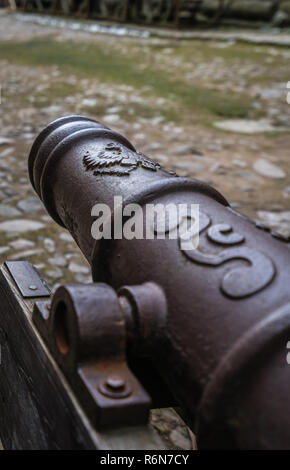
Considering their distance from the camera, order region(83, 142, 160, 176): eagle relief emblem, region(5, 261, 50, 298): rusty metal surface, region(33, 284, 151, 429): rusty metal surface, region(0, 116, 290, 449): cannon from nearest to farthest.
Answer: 1. region(0, 116, 290, 449): cannon
2. region(33, 284, 151, 429): rusty metal surface
3. region(83, 142, 160, 176): eagle relief emblem
4. region(5, 261, 50, 298): rusty metal surface

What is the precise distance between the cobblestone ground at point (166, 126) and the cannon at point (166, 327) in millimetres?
1000

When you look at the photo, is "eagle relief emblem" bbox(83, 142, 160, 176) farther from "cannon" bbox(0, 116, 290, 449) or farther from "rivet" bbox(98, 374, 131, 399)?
"rivet" bbox(98, 374, 131, 399)

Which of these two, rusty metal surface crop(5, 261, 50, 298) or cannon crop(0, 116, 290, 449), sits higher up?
cannon crop(0, 116, 290, 449)

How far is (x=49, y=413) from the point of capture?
138 cm

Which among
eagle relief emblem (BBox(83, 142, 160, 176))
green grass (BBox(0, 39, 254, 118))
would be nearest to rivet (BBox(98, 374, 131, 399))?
eagle relief emblem (BBox(83, 142, 160, 176))

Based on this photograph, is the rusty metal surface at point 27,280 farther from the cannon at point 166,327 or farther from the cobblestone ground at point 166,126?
the cobblestone ground at point 166,126

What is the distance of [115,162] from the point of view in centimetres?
165

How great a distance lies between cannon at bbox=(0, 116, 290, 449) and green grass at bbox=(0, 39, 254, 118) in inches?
211

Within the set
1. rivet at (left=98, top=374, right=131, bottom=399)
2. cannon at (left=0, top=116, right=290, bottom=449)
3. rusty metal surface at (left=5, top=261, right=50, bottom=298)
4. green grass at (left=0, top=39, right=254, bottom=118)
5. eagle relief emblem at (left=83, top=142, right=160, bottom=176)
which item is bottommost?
green grass at (left=0, top=39, right=254, bottom=118)

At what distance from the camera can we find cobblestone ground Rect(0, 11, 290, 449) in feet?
11.7

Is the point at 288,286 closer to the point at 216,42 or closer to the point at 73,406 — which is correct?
the point at 73,406

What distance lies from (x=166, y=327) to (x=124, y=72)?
820cm

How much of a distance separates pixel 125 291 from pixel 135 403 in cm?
24

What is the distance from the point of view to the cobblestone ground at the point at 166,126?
140 inches
